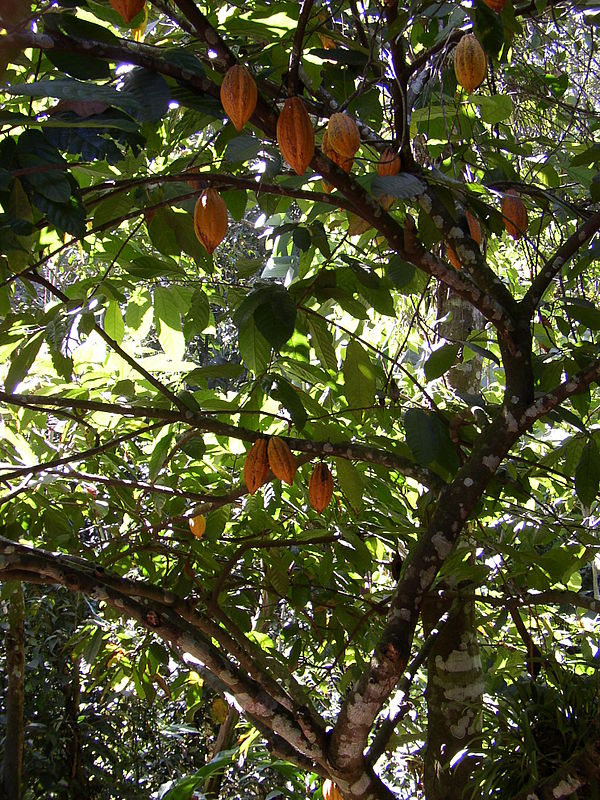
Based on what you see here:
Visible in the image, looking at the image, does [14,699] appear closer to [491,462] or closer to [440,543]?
[440,543]

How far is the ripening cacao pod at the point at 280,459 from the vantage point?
1.24 meters

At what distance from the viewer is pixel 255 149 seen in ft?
2.98

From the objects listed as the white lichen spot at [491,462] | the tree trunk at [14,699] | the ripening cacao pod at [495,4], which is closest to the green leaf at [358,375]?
the white lichen spot at [491,462]

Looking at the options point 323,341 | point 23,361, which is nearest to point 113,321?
point 23,361

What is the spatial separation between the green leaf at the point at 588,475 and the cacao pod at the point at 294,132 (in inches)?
29.9

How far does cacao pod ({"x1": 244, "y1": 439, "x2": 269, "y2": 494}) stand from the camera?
4.17 ft

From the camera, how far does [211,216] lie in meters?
1.10

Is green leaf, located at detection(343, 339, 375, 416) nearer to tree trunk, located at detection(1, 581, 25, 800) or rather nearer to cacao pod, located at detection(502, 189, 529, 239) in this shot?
cacao pod, located at detection(502, 189, 529, 239)

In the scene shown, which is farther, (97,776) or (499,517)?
(97,776)

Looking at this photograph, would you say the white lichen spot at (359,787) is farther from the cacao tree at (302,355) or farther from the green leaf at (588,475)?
the green leaf at (588,475)

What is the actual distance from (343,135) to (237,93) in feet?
0.73

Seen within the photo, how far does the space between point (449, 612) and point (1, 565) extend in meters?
1.04

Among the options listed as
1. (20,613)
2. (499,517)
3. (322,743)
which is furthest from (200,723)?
(322,743)

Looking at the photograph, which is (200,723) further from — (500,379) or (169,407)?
(169,407)
